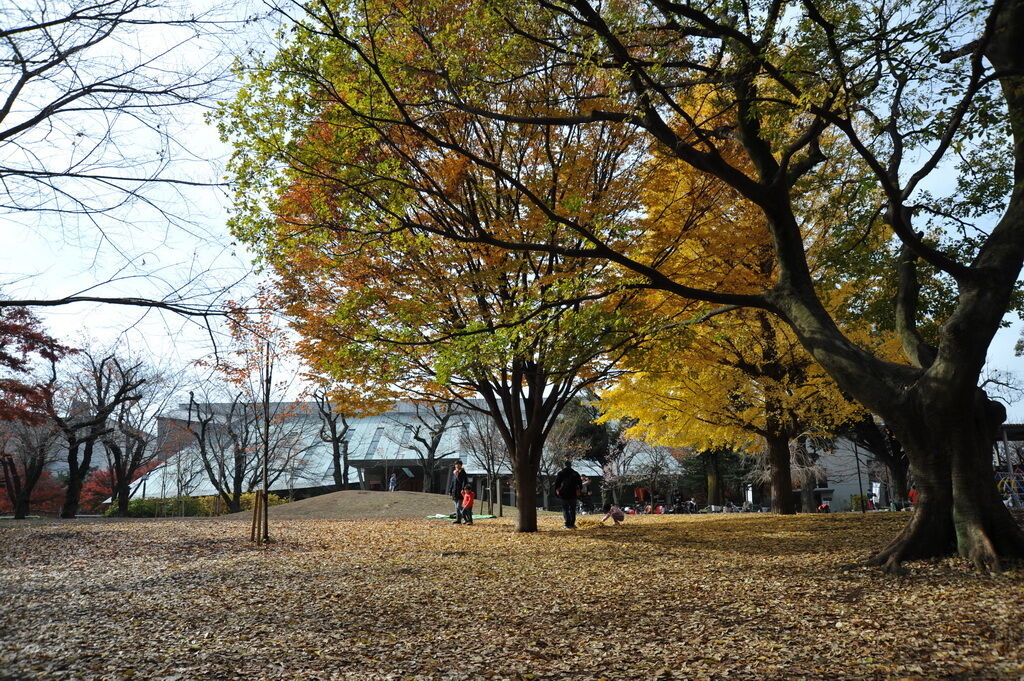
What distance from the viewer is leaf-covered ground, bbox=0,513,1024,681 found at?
4523mm

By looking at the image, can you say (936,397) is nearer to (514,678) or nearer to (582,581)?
(582,581)

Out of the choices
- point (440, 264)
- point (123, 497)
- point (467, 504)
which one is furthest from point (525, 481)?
point (123, 497)

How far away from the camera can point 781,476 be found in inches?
682

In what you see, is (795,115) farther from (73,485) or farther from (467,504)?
(73,485)

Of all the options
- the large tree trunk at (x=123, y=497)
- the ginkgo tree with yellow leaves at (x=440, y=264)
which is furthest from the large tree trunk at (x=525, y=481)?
the large tree trunk at (x=123, y=497)

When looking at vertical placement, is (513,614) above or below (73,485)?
below

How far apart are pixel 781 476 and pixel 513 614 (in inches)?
526

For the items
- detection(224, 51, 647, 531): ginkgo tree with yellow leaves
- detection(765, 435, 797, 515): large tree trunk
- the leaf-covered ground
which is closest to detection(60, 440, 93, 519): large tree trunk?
the leaf-covered ground

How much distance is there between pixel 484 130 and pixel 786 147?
589cm

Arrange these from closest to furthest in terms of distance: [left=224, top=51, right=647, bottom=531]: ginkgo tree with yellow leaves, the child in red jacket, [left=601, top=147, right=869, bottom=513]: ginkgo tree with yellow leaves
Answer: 1. [left=224, top=51, right=647, bottom=531]: ginkgo tree with yellow leaves
2. [left=601, top=147, right=869, bottom=513]: ginkgo tree with yellow leaves
3. the child in red jacket

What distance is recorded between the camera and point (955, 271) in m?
7.41

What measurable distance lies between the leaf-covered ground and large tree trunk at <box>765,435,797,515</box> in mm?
6826

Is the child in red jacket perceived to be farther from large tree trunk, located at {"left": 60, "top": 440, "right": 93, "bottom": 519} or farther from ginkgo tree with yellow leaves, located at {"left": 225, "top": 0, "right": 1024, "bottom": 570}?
large tree trunk, located at {"left": 60, "top": 440, "right": 93, "bottom": 519}

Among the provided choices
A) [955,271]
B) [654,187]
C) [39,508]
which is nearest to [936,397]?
[955,271]
